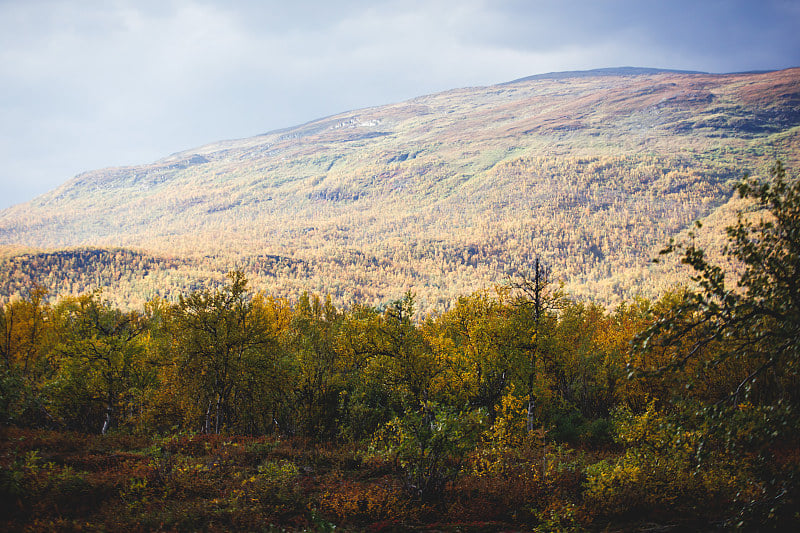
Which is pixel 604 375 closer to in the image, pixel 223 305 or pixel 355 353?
pixel 355 353

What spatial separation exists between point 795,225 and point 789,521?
7.40 meters

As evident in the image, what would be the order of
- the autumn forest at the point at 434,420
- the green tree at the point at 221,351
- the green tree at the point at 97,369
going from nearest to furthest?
1. the autumn forest at the point at 434,420
2. the green tree at the point at 221,351
3. the green tree at the point at 97,369

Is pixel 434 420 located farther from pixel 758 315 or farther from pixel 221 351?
pixel 221 351

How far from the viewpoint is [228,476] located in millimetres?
18062

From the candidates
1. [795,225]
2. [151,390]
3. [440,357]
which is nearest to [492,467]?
[440,357]

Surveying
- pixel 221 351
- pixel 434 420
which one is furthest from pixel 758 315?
pixel 221 351

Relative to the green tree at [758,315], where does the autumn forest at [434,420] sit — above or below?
below

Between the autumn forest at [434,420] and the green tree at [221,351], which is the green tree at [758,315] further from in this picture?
the green tree at [221,351]

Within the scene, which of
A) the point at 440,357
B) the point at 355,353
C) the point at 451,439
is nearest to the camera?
the point at 451,439

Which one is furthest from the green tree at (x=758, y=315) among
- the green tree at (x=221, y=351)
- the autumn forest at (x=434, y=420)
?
Answer: the green tree at (x=221, y=351)

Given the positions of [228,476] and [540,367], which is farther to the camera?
[540,367]

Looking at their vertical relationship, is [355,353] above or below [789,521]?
above

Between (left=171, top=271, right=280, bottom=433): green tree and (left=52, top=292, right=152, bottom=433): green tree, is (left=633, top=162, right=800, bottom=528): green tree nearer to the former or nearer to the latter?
(left=171, top=271, right=280, bottom=433): green tree

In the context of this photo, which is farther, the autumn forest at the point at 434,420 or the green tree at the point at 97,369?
the green tree at the point at 97,369
